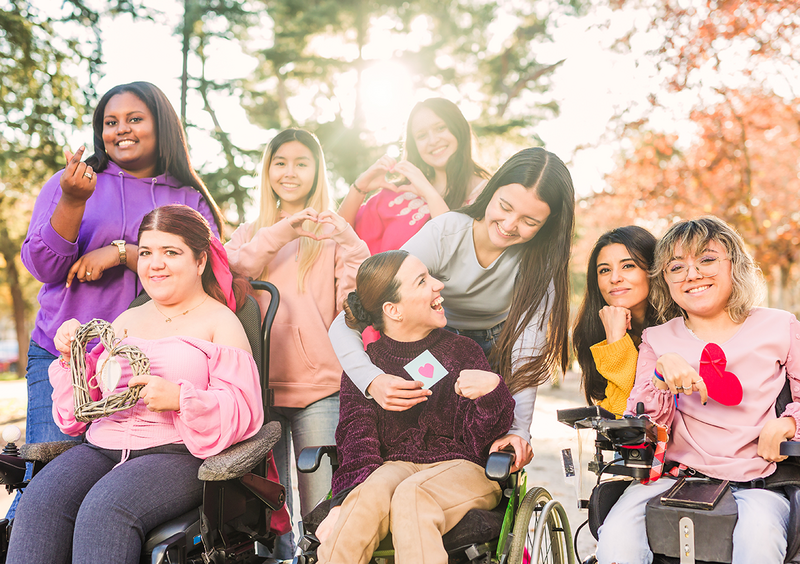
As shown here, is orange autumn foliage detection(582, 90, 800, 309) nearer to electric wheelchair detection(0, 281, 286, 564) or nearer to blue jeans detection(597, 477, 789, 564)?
blue jeans detection(597, 477, 789, 564)

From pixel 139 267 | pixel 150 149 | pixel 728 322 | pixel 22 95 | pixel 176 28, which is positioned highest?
pixel 176 28

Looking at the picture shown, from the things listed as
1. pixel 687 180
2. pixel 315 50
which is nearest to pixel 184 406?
pixel 315 50

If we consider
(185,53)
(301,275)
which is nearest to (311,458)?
(301,275)

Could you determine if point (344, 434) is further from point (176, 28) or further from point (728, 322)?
point (176, 28)

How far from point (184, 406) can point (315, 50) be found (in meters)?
10.5

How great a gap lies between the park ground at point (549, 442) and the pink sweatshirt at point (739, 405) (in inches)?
18.3

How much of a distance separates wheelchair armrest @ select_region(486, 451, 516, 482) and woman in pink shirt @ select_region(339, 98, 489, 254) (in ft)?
4.57

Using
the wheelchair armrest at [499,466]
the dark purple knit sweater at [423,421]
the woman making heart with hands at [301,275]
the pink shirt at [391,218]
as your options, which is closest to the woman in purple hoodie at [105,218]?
the woman making heart with hands at [301,275]

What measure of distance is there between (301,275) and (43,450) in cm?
127

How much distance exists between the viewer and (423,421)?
2.49 meters

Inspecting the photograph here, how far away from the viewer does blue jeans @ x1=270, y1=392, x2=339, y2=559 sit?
2.91 metres

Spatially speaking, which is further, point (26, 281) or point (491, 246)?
point (26, 281)

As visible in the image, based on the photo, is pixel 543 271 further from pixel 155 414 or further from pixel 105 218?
pixel 105 218

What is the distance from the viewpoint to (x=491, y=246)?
2.86 m
